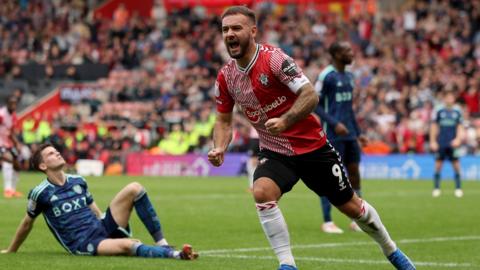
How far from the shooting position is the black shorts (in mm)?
9148

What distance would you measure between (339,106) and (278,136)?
6.12 meters

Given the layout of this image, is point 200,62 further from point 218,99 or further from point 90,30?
point 218,99

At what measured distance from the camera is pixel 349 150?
15297 mm

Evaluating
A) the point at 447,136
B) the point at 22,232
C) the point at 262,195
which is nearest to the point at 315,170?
the point at 262,195

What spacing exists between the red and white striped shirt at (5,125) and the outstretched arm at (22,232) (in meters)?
12.3

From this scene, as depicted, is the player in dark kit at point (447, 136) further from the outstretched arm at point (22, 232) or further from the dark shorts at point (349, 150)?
the outstretched arm at point (22, 232)

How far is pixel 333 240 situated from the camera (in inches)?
546

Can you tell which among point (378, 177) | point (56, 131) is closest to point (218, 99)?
point (378, 177)

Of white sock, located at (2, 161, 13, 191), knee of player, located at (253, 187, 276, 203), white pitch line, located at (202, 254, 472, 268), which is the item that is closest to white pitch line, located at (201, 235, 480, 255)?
white pitch line, located at (202, 254, 472, 268)

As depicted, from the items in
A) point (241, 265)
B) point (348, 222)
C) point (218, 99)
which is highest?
point (218, 99)

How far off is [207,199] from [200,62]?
2099cm

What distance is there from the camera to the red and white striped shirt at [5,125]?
23.8m

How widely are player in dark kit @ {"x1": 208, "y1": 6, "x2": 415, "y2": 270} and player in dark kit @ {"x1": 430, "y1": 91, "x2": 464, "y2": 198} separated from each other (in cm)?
1509

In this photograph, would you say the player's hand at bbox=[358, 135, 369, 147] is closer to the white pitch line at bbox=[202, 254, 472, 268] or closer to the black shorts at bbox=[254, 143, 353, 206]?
the white pitch line at bbox=[202, 254, 472, 268]
